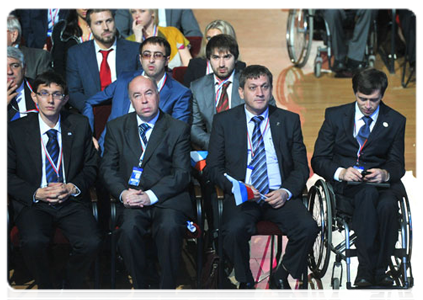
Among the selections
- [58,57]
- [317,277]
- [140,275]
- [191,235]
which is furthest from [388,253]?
[58,57]

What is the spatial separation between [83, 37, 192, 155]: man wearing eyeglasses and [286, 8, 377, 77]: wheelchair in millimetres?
2969

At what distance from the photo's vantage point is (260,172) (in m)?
4.55

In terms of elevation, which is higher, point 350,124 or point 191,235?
point 350,124

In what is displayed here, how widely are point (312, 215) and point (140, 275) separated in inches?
42.5

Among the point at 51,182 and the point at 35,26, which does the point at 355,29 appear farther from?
the point at 51,182

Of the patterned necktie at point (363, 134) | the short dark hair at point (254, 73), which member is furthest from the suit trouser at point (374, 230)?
the short dark hair at point (254, 73)

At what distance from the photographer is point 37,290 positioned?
4.55 meters

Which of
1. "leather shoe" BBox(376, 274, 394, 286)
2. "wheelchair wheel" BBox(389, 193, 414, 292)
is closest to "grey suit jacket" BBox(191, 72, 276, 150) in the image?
"wheelchair wheel" BBox(389, 193, 414, 292)

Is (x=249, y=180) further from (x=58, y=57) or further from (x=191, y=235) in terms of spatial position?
(x=58, y=57)

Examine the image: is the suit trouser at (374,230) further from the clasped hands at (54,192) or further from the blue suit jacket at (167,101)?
the clasped hands at (54,192)

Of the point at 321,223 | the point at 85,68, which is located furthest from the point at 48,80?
the point at 321,223

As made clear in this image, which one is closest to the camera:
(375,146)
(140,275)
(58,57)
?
(140,275)

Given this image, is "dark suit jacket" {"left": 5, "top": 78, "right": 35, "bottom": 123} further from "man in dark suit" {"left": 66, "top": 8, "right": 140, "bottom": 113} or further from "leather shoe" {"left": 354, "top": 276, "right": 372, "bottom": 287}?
"leather shoe" {"left": 354, "top": 276, "right": 372, "bottom": 287}

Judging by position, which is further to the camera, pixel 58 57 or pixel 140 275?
pixel 58 57
